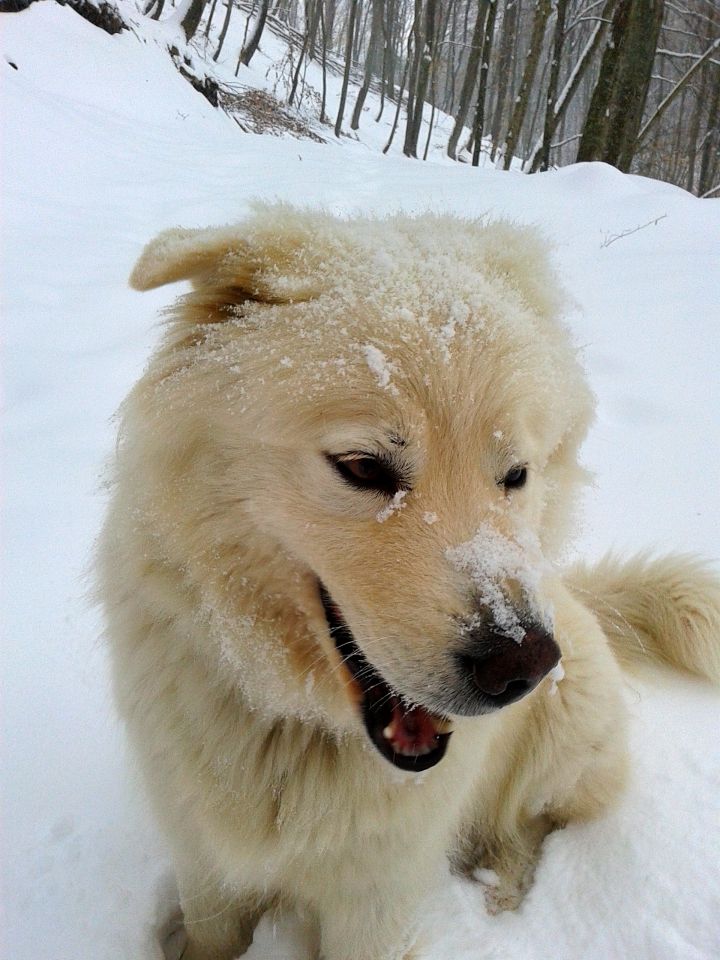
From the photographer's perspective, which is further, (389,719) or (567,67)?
(567,67)

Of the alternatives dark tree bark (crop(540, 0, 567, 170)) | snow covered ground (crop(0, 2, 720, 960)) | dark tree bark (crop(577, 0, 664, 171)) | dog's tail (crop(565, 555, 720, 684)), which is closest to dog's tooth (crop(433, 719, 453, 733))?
snow covered ground (crop(0, 2, 720, 960))

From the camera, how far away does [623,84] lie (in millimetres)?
7492

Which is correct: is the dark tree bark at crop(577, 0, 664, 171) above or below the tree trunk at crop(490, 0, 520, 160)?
below

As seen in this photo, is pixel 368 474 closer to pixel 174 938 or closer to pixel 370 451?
pixel 370 451

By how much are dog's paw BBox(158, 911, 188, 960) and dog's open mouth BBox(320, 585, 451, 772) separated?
3.54 feet

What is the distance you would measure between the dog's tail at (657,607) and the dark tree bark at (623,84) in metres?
7.34

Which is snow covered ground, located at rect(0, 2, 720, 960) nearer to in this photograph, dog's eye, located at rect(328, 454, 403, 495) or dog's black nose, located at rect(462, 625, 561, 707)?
dog's eye, located at rect(328, 454, 403, 495)

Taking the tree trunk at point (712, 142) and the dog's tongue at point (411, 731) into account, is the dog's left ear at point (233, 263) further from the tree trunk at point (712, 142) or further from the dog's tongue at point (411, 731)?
the tree trunk at point (712, 142)

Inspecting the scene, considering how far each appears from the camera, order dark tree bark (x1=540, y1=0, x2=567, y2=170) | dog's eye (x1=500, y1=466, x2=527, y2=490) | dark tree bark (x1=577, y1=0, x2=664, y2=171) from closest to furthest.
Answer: dog's eye (x1=500, y1=466, x2=527, y2=490) → dark tree bark (x1=577, y1=0, x2=664, y2=171) → dark tree bark (x1=540, y1=0, x2=567, y2=170)

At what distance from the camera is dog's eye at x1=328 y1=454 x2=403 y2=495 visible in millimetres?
1207

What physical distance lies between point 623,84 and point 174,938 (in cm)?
896

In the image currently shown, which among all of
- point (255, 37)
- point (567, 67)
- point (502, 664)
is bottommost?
point (502, 664)

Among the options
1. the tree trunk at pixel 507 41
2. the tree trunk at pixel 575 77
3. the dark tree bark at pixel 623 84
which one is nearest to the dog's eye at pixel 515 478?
the dark tree bark at pixel 623 84

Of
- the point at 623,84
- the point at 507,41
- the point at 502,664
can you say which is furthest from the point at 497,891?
the point at 507,41
